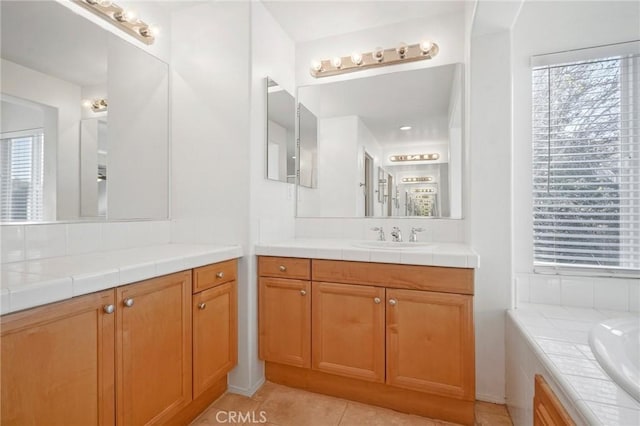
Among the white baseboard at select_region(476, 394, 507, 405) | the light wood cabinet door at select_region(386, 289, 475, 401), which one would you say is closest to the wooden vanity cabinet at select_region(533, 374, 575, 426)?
the light wood cabinet door at select_region(386, 289, 475, 401)

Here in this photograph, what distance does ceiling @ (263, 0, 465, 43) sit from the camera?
2.07m

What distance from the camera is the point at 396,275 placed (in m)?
1.67

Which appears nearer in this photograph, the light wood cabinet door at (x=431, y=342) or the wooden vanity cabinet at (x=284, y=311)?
the light wood cabinet door at (x=431, y=342)

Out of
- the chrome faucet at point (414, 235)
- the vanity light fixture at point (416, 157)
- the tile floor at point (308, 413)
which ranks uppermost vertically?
the vanity light fixture at point (416, 157)

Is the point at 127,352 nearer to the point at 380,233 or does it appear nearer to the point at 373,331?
the point at 373,331

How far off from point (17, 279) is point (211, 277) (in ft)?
2.60

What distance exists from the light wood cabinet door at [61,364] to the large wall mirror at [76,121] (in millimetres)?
677

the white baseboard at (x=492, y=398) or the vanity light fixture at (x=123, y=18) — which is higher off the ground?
the vanity light fixture at (x=123, y=18)

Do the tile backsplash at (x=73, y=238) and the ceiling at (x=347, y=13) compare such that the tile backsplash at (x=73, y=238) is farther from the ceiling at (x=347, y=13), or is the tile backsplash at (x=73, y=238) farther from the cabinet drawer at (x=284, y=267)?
the ceiling at (x=347, y=13)

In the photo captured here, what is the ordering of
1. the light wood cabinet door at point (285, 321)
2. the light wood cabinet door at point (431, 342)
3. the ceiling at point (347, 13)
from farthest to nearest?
1. the ceiling at point (347, 13)
2. the light wood cabinet door at point (285, 321)
3. the light wood cabinet door at point (431, 342)

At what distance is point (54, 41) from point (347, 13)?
5.65 ft

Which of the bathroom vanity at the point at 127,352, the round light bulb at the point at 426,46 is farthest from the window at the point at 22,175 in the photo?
the round light bulb at the point at 426,46

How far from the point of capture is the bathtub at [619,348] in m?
0.98
